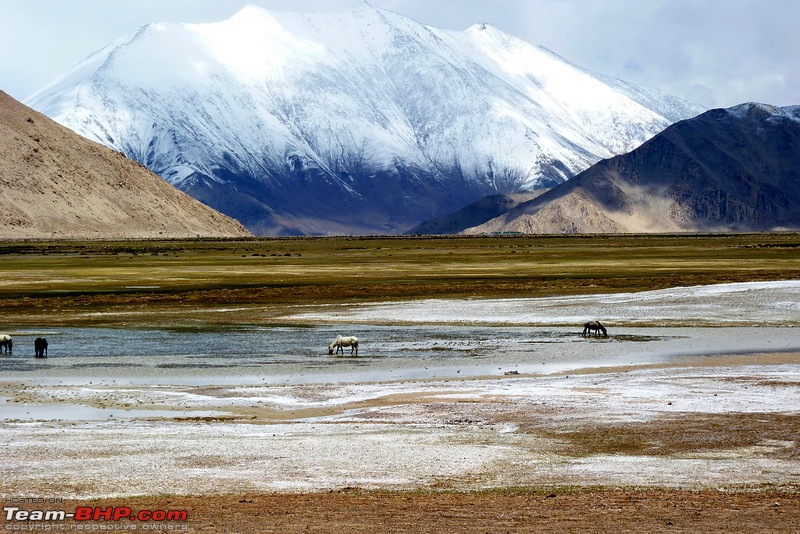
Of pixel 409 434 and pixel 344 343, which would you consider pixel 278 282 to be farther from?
pixel 409 434

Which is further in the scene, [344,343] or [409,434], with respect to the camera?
[344,343]

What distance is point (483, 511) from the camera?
54.9 feet

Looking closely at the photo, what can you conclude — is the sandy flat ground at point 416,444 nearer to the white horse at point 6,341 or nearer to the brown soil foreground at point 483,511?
the brown soil foreground at point 483,511

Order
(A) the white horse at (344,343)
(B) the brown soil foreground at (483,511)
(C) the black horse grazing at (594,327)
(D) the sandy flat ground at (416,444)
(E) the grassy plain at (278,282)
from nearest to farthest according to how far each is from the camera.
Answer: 1. (B) the brown soil foreground at (483,511)
2. (D) the sandy flat ground at (416,444)
3. (A) the white horse at (344,343)
4. (C) the black horse grazing at (594,327)
5. (E) the grassy plain at (278,282)

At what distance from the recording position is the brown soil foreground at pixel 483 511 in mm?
15750

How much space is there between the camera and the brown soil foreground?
1575 centimetres

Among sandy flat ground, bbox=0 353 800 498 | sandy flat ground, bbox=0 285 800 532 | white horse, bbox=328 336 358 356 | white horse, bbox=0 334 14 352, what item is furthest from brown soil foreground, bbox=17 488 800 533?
white horse, bbox=0 334 14 352

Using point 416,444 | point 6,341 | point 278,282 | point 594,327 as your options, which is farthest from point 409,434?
point 278,282

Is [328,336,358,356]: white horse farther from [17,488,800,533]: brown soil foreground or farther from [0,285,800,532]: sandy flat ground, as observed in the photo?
[17,488,800,533]: brown soil foreground

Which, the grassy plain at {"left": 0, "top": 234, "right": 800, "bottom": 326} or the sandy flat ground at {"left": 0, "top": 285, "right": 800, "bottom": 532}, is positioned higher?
the grassy plain at {"left": 0, "top": 234, "right": 800, "bottom": 326}

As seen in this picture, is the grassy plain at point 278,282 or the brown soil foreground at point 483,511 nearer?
the brown soil foreground at point 483,511

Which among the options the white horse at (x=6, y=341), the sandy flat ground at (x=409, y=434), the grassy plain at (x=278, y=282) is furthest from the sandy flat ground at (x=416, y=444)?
the grassy plain at (x=278, y=282)

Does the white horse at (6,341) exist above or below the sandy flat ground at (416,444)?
above

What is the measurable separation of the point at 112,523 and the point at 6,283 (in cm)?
6942
